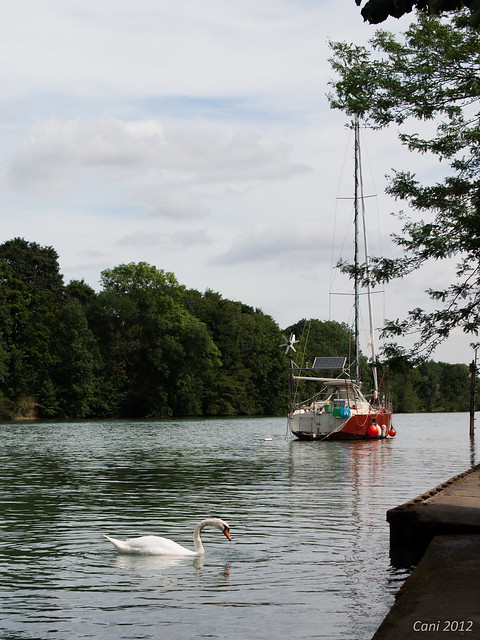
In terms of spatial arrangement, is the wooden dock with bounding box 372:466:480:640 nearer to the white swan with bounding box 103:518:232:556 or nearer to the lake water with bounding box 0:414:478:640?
the lake water with bounding box 0:414:478:640

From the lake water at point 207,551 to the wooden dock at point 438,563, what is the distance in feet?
2.17

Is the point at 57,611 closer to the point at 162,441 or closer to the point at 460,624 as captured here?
the point at 460,624

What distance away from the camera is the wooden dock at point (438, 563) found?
8.41 metres

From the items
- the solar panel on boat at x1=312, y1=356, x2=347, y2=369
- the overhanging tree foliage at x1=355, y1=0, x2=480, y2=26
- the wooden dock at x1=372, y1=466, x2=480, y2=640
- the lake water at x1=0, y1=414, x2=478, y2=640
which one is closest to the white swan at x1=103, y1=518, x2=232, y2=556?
the lake water at x1=0, y1=414, x2=478, y2=640

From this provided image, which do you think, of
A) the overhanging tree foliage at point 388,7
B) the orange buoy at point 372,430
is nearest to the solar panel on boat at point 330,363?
the orange buoy at point 372,430

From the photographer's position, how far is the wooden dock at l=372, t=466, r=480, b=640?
8406 millimetres

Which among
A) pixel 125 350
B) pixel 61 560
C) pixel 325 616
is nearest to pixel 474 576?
pixel 325 616

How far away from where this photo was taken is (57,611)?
11539 millimetres

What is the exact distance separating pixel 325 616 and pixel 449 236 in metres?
7.85

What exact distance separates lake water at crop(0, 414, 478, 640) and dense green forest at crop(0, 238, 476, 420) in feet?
225

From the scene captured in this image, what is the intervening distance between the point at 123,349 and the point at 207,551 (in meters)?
98.3

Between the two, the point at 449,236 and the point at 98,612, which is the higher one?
the point at 449,236

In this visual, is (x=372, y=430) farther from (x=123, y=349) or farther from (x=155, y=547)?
(x=123, y=349)

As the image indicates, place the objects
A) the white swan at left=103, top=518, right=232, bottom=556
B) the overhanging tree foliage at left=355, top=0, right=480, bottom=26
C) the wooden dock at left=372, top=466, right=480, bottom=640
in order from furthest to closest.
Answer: the white swan at left=103, top=518, right=232, bottom=556 < the wooden dock at left=372, top=466, right=480, bottom=640 < the overhanging tree foliage at left=355, top=0, right=480, bottom=26
